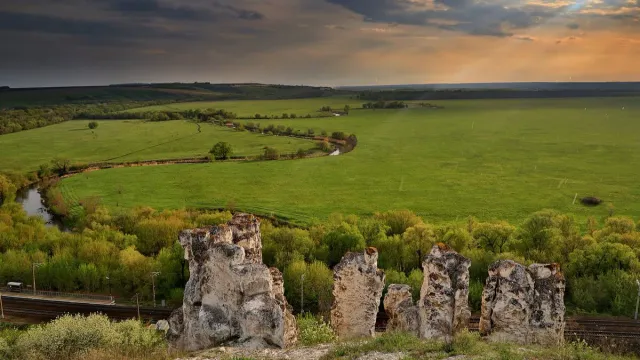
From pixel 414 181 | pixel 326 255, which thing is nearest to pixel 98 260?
pixel 326 255

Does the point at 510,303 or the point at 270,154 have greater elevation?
the point at 510,303

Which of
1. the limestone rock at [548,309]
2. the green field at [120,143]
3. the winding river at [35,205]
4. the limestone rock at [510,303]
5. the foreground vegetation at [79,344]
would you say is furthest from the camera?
the green field at [120,143]

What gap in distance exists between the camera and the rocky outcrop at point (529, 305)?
23578mm

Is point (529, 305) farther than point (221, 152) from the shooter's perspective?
No

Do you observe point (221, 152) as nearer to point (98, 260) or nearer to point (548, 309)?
point (98, 260)

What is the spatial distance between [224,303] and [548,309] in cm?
1549

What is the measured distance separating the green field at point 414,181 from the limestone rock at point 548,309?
5991 cm

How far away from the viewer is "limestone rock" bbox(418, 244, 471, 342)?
79.9ft

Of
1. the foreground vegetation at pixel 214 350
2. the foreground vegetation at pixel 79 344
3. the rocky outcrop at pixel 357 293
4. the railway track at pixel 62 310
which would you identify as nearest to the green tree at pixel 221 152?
the railway track at pixel 62 310

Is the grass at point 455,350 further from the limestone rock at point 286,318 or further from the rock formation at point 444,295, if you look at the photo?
the limestone rock at point 286,318

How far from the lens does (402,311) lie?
26812 millimetres

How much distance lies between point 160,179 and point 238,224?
292 ft

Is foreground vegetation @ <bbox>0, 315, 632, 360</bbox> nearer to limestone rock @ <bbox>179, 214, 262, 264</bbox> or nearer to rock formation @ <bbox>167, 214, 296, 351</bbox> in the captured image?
rock formation @ <bbox>167, 214, 296, 351</bbox>

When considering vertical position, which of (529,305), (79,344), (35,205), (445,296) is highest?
(445,296)
